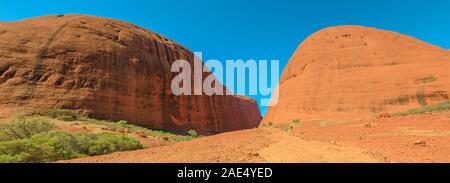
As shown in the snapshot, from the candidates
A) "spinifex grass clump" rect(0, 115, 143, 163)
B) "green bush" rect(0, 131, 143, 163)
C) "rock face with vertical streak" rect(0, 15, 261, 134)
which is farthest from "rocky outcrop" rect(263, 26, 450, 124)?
"green bush" rect(0, 131, 143, 163)

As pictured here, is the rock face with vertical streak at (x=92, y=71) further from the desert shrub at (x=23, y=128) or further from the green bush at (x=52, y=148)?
the green bush at (x=52, y=148)

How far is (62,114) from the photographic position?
71.4ft

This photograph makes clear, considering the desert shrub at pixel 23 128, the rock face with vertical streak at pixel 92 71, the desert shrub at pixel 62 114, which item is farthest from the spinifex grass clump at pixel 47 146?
the rock face with vertical streak at pixel 92 71

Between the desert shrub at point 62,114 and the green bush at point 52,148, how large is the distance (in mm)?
13095

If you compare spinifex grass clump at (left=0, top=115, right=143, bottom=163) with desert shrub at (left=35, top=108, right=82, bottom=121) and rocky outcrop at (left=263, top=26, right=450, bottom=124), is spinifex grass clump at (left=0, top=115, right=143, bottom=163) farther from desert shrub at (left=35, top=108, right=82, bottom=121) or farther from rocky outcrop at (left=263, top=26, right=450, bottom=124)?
rocky outcrop at (left=263, top=26, right=450, bottom=124)

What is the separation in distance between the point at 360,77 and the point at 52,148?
24946mm

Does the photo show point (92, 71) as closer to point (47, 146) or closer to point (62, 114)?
point (62, 114)

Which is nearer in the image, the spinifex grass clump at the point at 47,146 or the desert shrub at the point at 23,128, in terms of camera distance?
the spinifex grass clump at the point at 47,146

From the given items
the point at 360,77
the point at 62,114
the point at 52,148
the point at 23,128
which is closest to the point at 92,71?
the point at 62,114

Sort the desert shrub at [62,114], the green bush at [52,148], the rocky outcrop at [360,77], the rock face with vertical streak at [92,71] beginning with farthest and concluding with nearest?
the rock face with vertical streak at [92,71] → the rocky outcrop at [360,77] → the desert shrub at [62,114] → the green bush at [52,148]

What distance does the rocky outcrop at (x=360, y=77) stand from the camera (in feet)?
74.7

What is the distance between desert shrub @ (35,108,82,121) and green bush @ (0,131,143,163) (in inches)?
516

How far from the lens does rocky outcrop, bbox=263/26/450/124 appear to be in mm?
22781
